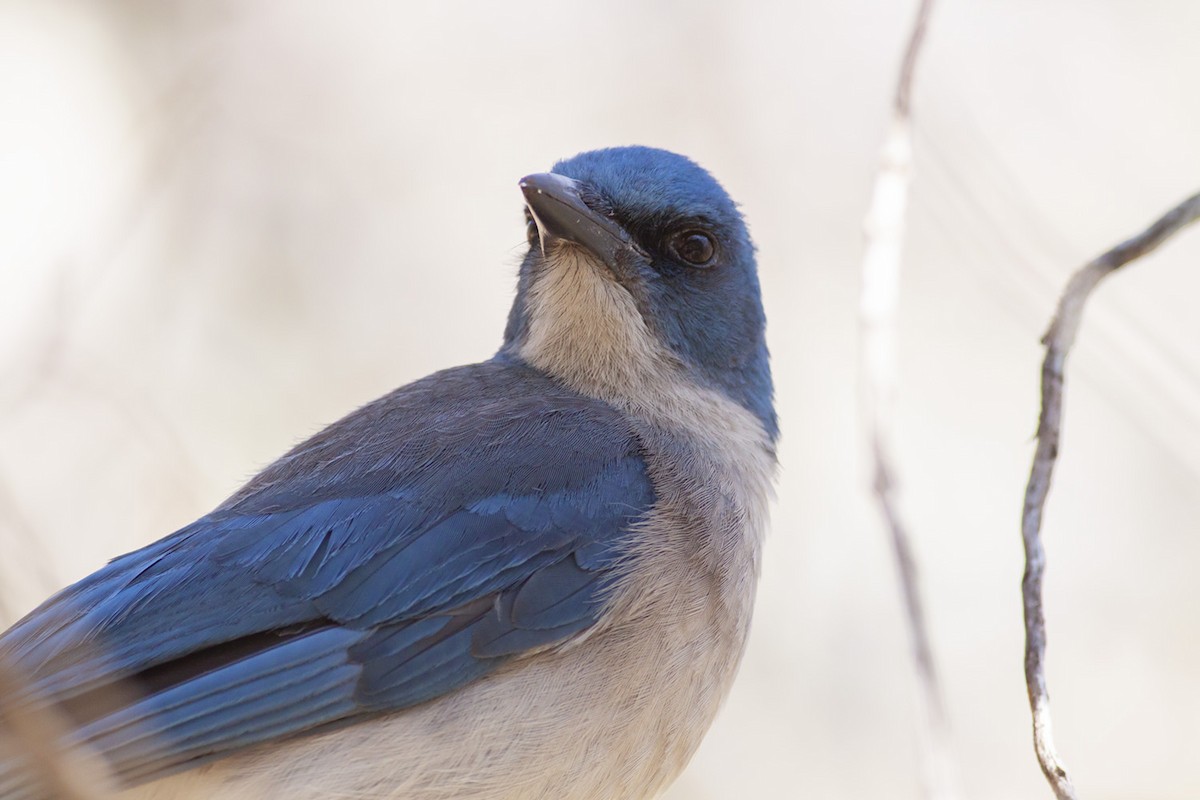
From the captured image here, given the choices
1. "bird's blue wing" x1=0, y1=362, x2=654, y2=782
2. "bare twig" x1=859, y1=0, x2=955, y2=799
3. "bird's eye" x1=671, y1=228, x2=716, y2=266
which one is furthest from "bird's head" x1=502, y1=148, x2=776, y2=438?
"bare twig" x1=859, y1=0, x2=955, y2=799

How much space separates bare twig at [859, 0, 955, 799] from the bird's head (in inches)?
45.9

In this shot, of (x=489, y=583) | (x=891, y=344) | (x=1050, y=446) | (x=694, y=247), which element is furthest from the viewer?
(x=694, y=247)

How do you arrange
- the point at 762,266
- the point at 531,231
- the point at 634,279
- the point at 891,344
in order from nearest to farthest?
the point at 891,344
the point at 634,279
the point at 531,231
the point at 762,266

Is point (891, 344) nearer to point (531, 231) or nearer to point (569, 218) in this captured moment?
point (569, 218)

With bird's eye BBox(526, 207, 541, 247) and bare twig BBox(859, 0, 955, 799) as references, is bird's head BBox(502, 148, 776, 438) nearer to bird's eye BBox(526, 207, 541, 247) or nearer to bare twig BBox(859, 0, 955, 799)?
bird's eye BBox(526, 207, 541, 247)

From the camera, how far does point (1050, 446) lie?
11.2 ft

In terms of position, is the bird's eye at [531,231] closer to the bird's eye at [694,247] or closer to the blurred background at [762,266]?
the bird's eye at [694,247]

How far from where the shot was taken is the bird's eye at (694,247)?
5184 millimetres

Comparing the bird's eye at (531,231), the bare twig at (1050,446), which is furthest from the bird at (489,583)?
the bare twig at (1050,446)

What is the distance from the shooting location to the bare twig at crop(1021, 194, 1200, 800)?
10.4 ft

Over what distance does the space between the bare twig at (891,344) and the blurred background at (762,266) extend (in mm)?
2470

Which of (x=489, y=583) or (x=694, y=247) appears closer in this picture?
(x=489, y=583)

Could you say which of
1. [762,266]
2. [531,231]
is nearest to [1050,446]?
[531,231]

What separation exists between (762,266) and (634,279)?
10.0 feet
